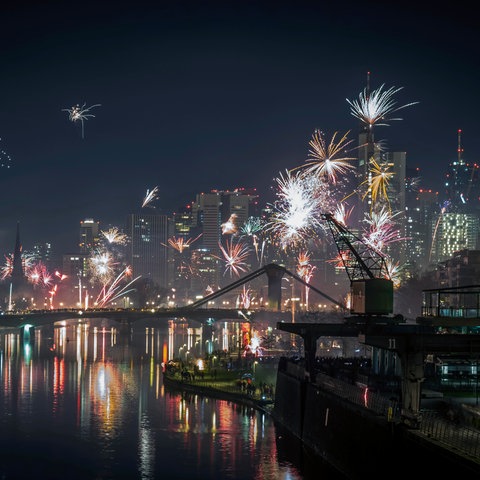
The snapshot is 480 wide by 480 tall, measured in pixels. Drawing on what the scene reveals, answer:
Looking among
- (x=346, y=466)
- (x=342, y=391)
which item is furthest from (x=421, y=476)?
(x=342, y=391)

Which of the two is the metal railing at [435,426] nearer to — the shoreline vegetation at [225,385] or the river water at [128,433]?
the river water at [128,433]

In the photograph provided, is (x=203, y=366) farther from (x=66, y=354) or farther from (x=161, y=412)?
(x=66, y=354)

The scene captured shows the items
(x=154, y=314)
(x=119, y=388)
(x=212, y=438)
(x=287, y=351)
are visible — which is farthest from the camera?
(x=154, y=314)

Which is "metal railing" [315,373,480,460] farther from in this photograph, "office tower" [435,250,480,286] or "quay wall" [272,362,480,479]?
"office tower" [435,250,480,286]

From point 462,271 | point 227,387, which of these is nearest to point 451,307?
point 227,387

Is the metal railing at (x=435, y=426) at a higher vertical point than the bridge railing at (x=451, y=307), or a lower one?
lower

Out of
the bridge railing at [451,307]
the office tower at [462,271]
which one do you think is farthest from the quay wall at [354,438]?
the office tower at [462,271]

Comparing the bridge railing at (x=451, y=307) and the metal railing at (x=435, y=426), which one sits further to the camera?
the bridge railing at (x=451, y=307)

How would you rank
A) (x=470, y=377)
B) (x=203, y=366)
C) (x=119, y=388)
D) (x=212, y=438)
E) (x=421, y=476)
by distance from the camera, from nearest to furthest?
(x=421, y=476) → (x=470, y=377) → (x=212, y=438) → (x=119, y=388) → (x=203, y=366)

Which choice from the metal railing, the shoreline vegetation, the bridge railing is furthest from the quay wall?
the shoreline vegetation
